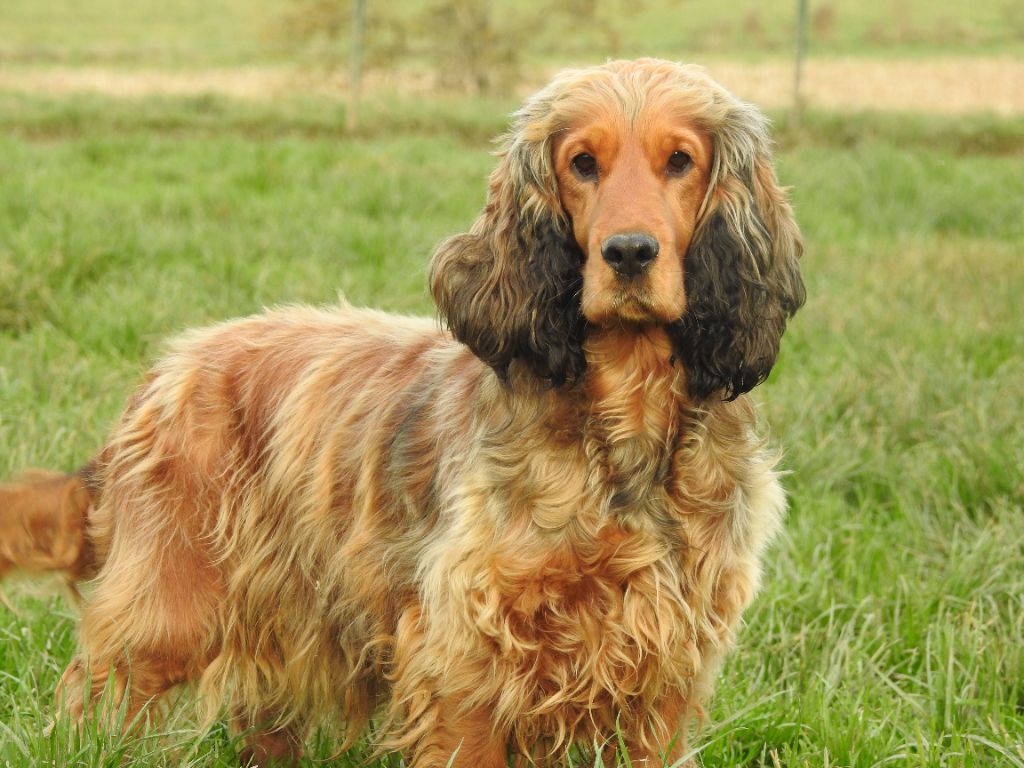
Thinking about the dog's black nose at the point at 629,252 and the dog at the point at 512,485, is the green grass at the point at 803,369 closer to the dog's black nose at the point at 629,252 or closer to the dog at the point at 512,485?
the dog at the point at 512,485

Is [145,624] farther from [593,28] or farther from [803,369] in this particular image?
[593,28]

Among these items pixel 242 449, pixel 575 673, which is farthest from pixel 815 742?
pixel 242 449

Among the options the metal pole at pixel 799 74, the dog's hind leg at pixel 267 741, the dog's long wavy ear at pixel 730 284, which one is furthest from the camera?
the metal pole at pixel 799 74

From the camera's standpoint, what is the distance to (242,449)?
10.1 feet

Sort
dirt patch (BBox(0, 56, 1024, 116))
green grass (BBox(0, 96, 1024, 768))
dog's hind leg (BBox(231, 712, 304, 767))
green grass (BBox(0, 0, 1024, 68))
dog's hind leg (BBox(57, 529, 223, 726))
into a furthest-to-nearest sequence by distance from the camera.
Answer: green grass (BBox(0, 0, 1024, 68)) → dirt patch (BBox(0, 56, 1024, 116)) → dog's hind leg (BBox(231, 712, 304, 767)) → green grass (BBox(0, 96, 1024, 768)) → dog's hind leg (BBox(57, 529, 223, 726))

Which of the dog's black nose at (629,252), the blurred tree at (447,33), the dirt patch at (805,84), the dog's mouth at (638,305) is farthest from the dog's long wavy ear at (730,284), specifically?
the blurred tree at (447,33)

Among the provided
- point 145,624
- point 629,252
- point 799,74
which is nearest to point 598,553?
point 629,252

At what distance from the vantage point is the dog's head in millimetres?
2596

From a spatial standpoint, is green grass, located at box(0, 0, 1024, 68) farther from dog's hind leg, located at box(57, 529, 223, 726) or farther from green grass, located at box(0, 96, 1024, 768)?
dog's hind leg, located at box(57, 529, 223, 726)

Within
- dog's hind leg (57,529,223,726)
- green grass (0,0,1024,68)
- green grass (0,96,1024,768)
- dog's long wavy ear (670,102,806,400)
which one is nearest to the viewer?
dog's long wavy ear (670,102,806,400)

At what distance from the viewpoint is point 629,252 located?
2459mm

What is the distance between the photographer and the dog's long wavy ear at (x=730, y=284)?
8.80 ft

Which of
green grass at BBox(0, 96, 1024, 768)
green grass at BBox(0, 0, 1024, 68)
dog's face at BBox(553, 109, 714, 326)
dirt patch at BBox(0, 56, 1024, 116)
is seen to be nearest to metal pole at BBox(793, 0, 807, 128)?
dirt patch at BBox(0, 56, 1024, 116)

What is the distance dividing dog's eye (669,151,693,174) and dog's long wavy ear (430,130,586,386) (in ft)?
0.84
